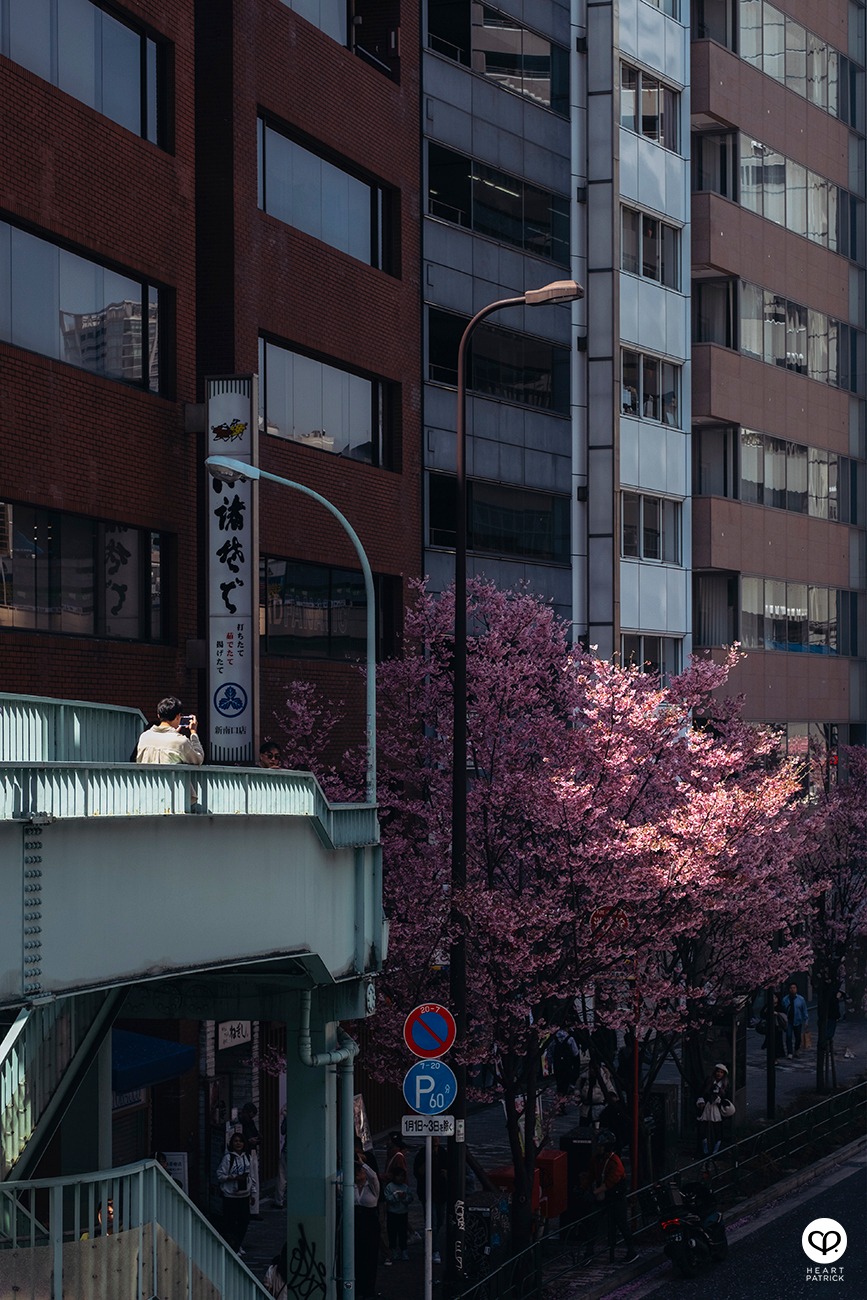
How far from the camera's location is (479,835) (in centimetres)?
3005

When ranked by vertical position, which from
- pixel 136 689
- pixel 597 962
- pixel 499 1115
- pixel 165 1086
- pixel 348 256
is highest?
pixel 348 256

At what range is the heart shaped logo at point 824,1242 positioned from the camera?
94.4ft

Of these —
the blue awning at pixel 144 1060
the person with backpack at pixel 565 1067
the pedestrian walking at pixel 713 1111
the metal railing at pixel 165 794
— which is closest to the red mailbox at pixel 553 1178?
the pedestrian walking at pixel 713 1111

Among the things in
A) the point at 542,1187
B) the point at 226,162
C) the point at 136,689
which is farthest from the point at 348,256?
the point at 542,1187

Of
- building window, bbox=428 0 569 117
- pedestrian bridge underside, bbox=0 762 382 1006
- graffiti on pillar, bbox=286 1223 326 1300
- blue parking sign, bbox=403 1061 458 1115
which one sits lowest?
graffiti on pillar, bbox=286 1223 326 1300

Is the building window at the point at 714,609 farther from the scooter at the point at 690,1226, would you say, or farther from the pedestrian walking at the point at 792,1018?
the scooter at the point at 690,1226

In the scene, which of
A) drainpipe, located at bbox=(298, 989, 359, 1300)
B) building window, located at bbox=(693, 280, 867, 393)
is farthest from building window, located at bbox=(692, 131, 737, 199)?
drainpipe, located at bbox=(298, 989, 359, 1300)

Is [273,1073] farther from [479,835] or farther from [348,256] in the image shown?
[348,256]

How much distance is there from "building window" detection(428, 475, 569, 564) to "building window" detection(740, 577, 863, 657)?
1012 centimetres

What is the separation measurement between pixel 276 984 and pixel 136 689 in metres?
9.67

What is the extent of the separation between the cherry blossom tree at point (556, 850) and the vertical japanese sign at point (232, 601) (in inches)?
138

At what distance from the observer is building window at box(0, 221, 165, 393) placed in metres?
26.8

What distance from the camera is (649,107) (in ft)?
166

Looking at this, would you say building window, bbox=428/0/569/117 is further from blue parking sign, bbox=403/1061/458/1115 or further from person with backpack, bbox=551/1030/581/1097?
blue parking sign, bbox=403/1061/458/1115
